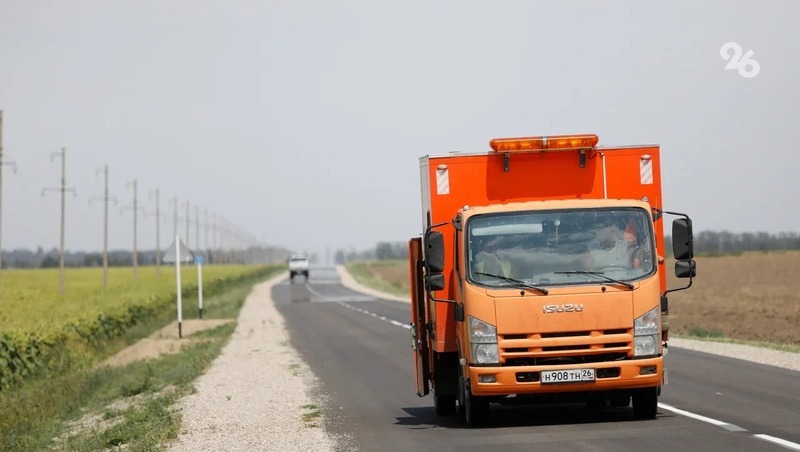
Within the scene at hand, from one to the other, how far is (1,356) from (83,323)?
8368 mm

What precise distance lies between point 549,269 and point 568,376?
1.13m

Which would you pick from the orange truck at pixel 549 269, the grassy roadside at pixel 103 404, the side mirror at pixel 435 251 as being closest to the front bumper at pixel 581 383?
the orange truck at pixel 549 269

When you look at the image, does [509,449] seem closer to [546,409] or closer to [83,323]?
[546,409]

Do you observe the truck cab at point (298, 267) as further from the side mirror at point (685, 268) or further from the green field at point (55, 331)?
the side mirror at point (685, 268)

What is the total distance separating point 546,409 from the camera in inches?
595

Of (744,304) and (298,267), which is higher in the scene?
(298,267)

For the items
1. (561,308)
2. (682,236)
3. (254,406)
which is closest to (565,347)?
(561,308)

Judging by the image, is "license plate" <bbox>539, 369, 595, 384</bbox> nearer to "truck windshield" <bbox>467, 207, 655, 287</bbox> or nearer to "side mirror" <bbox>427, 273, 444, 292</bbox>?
"truck windshield" <bbox>467, 207, 655, 287</bbox>

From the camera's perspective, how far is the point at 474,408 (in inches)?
518

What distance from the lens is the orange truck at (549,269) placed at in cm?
1230

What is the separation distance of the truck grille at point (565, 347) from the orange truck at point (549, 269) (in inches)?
0.5

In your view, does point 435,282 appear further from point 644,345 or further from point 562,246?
point 644,345

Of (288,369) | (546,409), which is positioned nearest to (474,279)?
(546,409)

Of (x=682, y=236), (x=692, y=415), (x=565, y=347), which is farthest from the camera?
(x=692, y=415)
